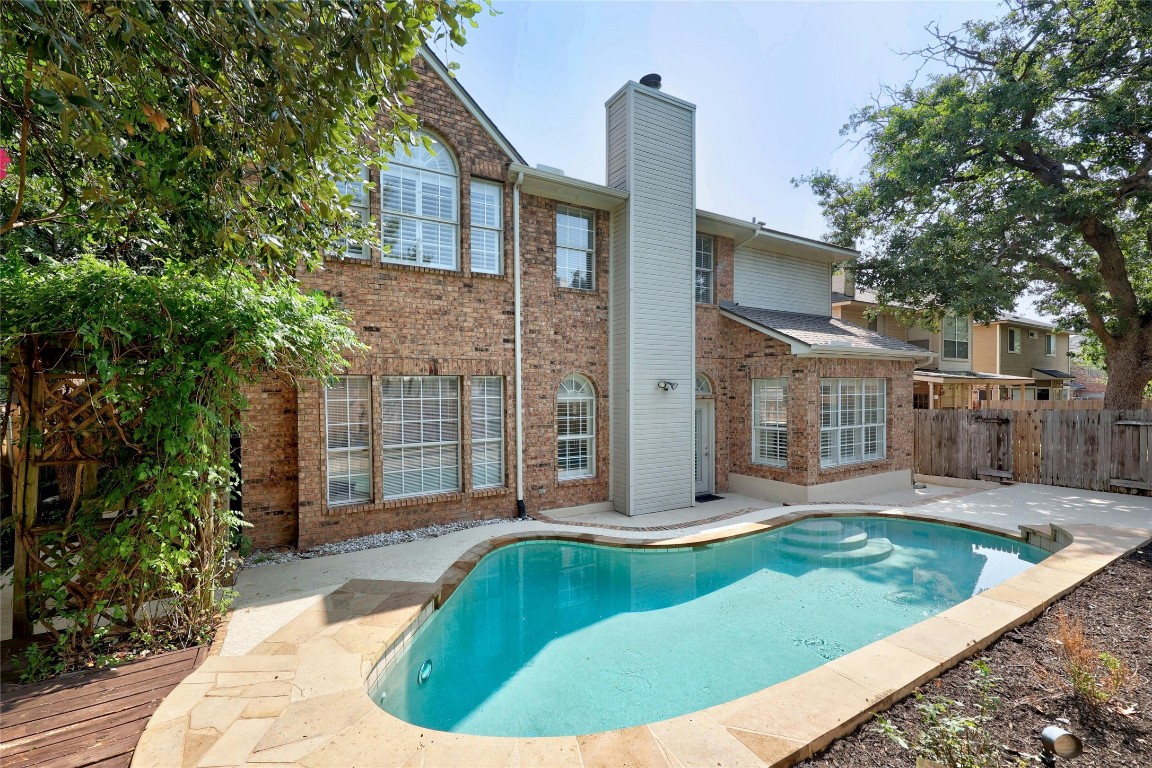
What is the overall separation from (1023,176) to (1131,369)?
20.6ft

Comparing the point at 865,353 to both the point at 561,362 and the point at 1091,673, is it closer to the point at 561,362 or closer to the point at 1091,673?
the point at 561,362

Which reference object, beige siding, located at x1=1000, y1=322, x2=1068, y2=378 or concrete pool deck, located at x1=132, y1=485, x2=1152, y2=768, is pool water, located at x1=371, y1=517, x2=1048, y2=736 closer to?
concrete pool deck, located at x1=132, y1=485, x2=1152, y2=768

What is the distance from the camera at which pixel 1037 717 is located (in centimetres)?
335

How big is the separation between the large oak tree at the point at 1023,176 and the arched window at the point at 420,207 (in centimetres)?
1278

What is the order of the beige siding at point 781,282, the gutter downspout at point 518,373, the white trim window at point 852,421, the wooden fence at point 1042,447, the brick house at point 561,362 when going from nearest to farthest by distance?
the brick house at point 561,362 < the gutter downspout at point 518,373 < the wooden fence at point 1042,447 < the white trim window at point 852,421 < the beige siding at point 781,282

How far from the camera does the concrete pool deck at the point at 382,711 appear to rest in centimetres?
310

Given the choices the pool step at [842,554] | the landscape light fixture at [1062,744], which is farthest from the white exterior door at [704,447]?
the landscape light fixture at [1062,744]

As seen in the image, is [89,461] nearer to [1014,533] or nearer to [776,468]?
[776,468]

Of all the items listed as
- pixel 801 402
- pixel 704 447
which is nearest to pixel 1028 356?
pixel 801 402

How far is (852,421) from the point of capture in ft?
39.2

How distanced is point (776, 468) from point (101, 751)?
36.5ft

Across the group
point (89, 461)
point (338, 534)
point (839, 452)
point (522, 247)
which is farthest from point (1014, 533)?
point (89, 461)

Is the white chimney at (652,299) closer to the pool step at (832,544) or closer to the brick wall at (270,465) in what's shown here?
the pool step at (832,544)

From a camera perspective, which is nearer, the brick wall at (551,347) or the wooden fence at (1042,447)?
the brick wall at (551,347)
